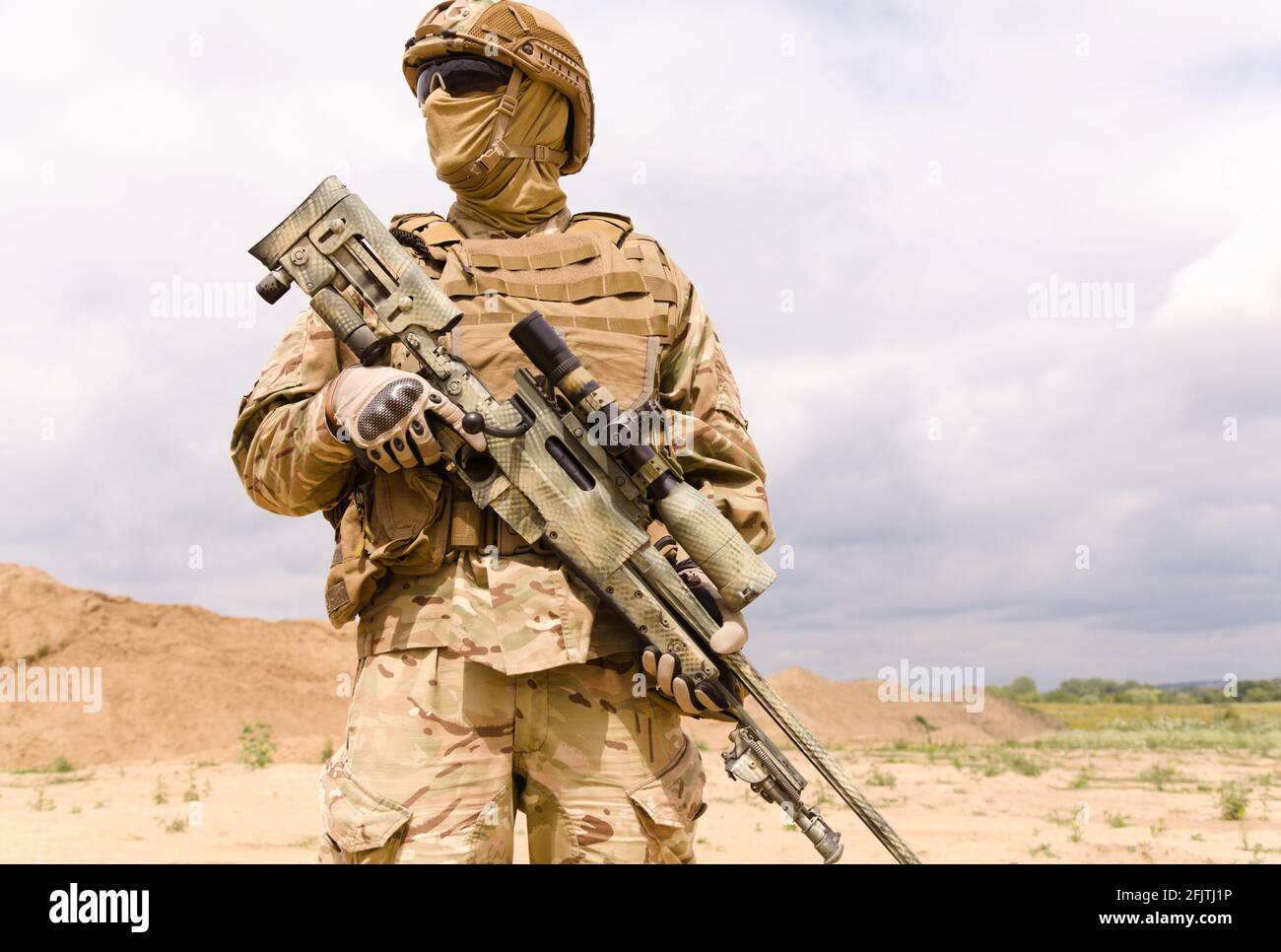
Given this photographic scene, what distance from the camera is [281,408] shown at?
9.66ft

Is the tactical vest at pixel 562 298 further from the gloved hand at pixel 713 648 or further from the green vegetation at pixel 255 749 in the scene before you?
the green vegetation at pixel 255 749

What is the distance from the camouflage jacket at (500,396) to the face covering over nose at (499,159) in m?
0.08

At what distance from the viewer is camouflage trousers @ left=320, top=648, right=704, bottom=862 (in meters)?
2.76

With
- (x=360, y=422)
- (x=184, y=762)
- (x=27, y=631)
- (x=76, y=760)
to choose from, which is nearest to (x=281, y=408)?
(x=360, y=422)

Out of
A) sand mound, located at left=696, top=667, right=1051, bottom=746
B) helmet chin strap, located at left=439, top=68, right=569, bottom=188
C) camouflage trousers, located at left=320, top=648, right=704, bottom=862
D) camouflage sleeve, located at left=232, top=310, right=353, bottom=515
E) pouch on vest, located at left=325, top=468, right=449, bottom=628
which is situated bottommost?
sand mound, located at left=696, top=667, right=1051, bottom=746

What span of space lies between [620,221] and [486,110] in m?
0.53

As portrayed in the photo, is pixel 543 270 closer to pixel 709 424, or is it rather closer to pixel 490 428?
pixel 490 428

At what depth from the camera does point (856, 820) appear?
37.9ft

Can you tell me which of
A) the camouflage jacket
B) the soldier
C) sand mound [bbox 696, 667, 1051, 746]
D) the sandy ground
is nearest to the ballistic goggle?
the soldier

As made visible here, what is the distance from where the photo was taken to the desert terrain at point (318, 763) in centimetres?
980

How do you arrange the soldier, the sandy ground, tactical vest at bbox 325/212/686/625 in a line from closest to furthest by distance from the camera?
the soldier < tactical vest at bbox 325/212/686/625 < the sandy ground

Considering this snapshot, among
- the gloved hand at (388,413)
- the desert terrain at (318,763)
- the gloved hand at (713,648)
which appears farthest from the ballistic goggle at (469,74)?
the desert terrain at (318,763)

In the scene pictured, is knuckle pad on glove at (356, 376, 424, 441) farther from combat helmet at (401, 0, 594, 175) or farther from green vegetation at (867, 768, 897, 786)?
green vegetation at (867, 768, 897, 786)

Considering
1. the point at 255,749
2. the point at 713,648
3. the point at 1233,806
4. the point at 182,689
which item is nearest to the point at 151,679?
the point at 182,689
